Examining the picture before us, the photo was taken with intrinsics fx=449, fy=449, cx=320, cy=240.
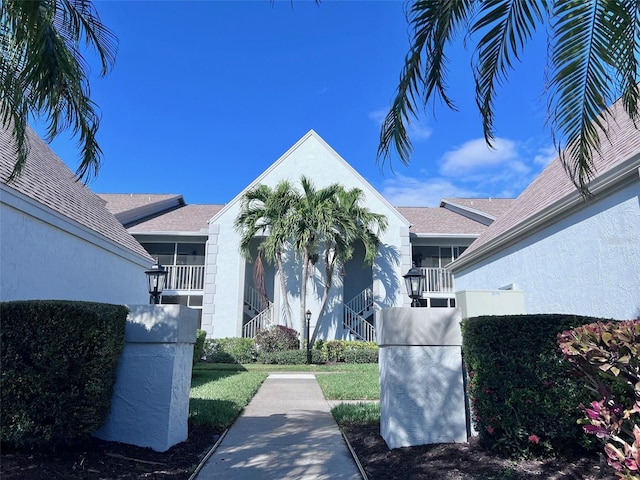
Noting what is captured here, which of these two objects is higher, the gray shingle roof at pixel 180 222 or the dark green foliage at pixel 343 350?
the gray shingle roof at pixel 180 222

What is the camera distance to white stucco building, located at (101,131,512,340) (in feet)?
62.4

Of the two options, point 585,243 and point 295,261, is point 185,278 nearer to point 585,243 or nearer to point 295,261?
point 295,261

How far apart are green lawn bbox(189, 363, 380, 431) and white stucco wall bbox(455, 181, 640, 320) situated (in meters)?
4.07

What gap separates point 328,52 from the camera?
8070mm

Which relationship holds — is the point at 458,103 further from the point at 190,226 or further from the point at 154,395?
the point at 190,226

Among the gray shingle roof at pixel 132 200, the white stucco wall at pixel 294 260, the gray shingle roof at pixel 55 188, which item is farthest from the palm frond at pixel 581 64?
the gray shingle roof at pixel 132 200

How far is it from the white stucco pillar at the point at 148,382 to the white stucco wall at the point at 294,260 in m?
12.7

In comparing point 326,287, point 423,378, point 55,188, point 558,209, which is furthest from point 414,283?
point 326,287

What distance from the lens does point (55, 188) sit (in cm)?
1049

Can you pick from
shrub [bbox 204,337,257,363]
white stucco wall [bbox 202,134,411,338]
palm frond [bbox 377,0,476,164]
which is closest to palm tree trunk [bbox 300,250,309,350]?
white stucco wall [bbox 202,134,411,338]

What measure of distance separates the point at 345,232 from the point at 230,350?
640 cm

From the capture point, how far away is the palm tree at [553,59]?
4.12 metres

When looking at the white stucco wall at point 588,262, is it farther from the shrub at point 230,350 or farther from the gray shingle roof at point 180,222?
the gray shingle roof at point 180,222

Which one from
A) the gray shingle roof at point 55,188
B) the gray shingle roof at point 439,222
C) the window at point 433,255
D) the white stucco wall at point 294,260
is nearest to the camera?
the gray shingle roof at point 55,188
